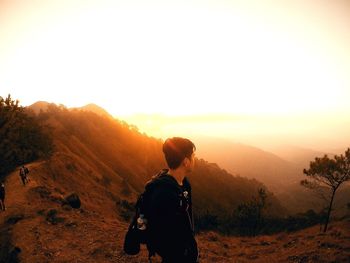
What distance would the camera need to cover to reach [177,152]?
12.3 feet

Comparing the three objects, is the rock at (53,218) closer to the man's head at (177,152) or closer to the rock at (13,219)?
the rock at (13,219)

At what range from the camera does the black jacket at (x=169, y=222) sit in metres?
3.23

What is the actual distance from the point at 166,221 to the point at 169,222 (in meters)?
0.04

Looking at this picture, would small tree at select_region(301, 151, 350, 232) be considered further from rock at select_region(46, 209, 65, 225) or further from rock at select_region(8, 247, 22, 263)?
rock at select_region(8, 247, 22, 263)

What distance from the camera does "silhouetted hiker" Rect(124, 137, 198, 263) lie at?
324 cm

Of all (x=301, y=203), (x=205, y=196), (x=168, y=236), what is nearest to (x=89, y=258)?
(x=168, y=236)

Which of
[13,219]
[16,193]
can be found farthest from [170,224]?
[16,193]

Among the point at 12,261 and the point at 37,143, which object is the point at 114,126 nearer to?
the point at 37,143

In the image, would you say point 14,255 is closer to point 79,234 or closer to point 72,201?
point 79,234

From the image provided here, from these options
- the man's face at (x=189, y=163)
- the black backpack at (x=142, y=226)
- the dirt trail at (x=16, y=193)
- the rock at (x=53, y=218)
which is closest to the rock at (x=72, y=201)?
the rock at (x=53, y=218)

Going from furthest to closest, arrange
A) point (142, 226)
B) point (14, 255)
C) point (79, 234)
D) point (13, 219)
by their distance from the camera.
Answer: point (13, 219) → point (79, 234) → point (14, 255) → point (142, 226)

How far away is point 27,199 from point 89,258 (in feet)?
30.2

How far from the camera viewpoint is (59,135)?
61.8 m

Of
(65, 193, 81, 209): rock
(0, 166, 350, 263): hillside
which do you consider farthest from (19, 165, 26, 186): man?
(65, 193, 81, 209): rock
